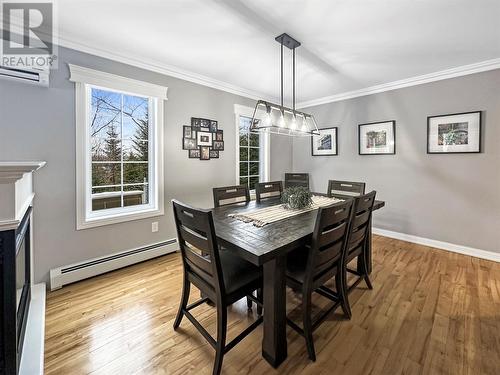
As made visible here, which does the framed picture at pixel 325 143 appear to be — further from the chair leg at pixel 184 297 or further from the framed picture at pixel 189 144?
the chair leg at pixel 184 297

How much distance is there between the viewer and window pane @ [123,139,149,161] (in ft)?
9.43

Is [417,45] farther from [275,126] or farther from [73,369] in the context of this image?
[73,369]

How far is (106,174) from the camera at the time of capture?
9.00 ft

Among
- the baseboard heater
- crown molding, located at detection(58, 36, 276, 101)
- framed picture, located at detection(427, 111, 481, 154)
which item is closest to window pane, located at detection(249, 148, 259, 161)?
crown molding, located at detection(58, 36, 276, 101)

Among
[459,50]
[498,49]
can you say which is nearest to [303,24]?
[459,50]

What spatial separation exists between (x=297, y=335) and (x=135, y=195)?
7.84 feet

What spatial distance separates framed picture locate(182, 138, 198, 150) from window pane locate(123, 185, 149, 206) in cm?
73

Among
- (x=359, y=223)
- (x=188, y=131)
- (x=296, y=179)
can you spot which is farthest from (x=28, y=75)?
(x=296, y=179)

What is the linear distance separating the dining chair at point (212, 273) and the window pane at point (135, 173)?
66.0 inches

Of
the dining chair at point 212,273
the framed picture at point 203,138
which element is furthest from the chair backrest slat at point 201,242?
the framed picture at point 203,138

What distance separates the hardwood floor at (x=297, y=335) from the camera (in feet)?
4.83

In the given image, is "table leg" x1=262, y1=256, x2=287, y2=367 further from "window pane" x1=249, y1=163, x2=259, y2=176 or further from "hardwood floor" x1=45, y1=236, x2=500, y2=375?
"window pane" x1=249, y1=163, x2=259, y2=176

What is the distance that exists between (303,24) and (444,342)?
8.82 ft

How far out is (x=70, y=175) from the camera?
2395 millimetres
